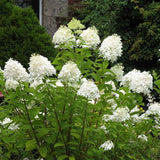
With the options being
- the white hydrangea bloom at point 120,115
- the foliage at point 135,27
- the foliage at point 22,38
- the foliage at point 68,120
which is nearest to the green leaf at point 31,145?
the foliage at point 68,120

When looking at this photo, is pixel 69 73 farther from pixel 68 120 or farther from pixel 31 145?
pixel 31 145

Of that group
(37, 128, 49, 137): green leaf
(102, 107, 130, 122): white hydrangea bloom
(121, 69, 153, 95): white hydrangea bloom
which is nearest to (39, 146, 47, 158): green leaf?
(37, 128, 49, 137): green leaf

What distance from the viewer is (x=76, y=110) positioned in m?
2.50

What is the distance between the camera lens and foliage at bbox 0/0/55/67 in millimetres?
4555

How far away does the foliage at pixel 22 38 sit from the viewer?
4555mm

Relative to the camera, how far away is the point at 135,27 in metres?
7.02

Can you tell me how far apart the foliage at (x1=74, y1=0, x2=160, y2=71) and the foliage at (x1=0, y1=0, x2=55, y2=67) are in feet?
7.72

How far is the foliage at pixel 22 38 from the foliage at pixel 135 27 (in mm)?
2355

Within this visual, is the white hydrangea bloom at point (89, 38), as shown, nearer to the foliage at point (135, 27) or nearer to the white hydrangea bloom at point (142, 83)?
the white hydrangea bloom at point (142, 83)

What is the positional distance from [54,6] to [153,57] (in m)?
2.72

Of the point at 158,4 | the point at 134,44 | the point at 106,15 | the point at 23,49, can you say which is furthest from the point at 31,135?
the point at 106,15

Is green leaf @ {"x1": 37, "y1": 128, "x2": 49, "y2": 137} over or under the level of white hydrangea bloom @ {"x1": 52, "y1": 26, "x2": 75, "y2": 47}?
under

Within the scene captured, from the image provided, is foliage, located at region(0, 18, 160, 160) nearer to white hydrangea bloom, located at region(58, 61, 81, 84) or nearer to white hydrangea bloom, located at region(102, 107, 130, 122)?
white hydrangea bloom, located at region(102, 107, 130, 122)

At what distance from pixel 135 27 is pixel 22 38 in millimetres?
3119
